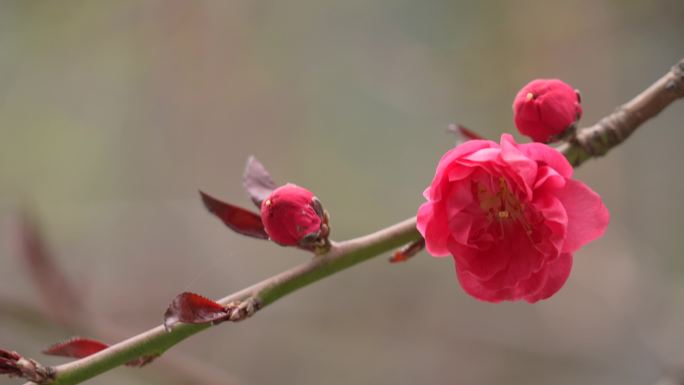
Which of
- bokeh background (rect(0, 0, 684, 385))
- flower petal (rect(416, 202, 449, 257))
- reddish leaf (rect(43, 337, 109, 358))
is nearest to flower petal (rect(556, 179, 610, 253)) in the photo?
flower petal (rect(416, 202, 449, 257))

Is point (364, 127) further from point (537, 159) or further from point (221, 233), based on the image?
point (537, 159)

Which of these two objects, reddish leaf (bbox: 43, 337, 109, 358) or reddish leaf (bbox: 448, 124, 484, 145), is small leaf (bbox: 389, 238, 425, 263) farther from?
reddish leaf (bbox: 43, 337, 109, 358)

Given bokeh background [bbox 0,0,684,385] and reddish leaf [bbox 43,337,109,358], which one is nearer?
reddish leaf [bbox 43,337,109,358]

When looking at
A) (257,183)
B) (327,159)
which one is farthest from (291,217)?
(327,159)

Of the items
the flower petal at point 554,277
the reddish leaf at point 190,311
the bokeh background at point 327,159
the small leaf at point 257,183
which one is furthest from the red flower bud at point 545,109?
the bokeh background at point 327,159

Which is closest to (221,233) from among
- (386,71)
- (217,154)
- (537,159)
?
(217,154)
